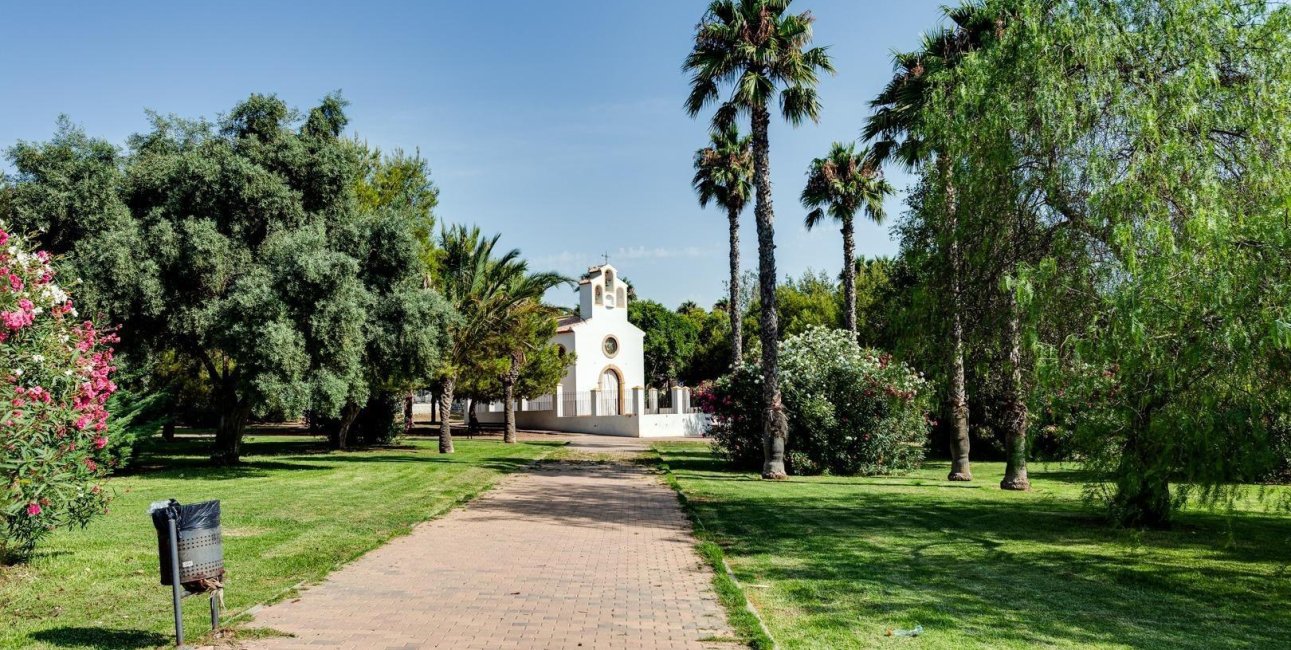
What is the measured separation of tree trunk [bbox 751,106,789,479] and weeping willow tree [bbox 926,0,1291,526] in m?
7.52

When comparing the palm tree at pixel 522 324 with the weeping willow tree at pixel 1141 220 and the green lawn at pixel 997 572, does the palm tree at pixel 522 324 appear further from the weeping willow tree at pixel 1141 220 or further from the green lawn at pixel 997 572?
the weeping willow tree at pixel 1141 220

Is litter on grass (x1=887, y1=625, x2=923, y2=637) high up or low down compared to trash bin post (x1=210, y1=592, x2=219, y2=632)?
down

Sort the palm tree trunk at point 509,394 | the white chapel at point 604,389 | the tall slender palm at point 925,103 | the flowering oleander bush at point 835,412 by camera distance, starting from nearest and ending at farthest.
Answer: the tall slender palm at point 925,103 → the flowering oleander bush at point 835,412 → the palm tree trunk at point 509,394 → the white chapel at point 604,389

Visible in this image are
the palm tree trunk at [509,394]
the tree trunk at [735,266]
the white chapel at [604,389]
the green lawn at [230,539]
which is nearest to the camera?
the green lawn at [230,539]

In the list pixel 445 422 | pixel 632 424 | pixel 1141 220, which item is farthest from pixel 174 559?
pixel 632 424

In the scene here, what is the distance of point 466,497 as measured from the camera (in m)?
15.2

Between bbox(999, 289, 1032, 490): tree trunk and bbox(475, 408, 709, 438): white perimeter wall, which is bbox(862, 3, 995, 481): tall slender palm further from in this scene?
bbox(475, 408, 709, 438): white perimeter wall

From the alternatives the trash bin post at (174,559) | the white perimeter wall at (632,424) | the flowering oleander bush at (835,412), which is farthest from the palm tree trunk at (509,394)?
the trash bin post at (174,559)

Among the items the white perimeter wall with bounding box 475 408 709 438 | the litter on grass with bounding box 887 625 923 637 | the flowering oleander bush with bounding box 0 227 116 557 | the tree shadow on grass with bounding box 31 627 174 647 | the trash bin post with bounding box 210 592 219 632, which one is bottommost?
the white perimeter wall with bounding box 475 408 709 438

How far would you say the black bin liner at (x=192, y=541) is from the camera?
6035 millimetres

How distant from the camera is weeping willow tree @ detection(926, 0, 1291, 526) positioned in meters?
7.57

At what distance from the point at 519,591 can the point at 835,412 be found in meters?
14.9

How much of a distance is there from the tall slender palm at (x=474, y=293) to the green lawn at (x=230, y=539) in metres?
7.04

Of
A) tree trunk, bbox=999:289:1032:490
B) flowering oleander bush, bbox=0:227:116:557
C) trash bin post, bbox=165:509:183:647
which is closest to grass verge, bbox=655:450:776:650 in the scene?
trash bin post, bbox=165:509:183:647
